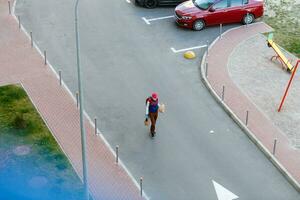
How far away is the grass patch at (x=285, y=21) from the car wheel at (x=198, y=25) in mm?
3482

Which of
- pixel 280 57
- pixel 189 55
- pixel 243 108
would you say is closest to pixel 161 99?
pixel 243 108

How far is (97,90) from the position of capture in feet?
82.5

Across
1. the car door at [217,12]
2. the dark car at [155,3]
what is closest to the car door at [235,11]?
the car door at [217,12]

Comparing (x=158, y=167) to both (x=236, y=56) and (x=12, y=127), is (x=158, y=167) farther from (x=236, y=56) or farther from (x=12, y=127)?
(x=236, y=56)

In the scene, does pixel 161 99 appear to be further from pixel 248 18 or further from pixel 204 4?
pixel 248 18

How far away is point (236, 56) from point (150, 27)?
184 inches

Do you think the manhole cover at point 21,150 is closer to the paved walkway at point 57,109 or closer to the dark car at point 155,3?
the paved walkway at point 57,109

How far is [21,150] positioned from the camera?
21.7 m

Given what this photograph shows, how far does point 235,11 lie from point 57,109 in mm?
10911

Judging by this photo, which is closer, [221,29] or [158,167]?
[158,167]

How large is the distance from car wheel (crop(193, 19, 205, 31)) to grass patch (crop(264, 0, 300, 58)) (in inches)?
137

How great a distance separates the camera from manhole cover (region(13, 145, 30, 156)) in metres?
21.6

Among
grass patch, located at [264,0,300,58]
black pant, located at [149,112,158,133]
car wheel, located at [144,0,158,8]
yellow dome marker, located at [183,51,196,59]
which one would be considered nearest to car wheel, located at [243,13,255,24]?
grass patch, located at [264,0,300,58]

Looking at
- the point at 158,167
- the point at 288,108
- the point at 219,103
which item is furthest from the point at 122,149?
the point at 288,108
